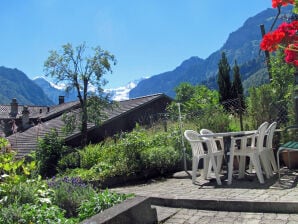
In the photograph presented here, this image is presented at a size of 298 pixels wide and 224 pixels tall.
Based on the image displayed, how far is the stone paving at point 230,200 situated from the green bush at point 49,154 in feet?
15.1

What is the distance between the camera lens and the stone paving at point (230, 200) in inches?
150

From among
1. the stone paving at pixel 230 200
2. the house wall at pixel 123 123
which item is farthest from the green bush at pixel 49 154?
the house wall at pixel 123 123

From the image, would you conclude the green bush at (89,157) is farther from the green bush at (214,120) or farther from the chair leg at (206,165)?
the chair leg at (206,165)

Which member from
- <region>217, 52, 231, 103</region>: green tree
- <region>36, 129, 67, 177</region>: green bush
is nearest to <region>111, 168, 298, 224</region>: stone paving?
<region>36, 129, 67, 177</region>: green bush

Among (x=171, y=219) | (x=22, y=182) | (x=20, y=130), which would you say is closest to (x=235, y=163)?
(x=171, y=219)

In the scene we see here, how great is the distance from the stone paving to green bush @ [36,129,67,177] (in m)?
4.61

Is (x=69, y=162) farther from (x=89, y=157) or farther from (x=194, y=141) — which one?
(x=194, y=141)

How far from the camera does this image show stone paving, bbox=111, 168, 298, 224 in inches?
150

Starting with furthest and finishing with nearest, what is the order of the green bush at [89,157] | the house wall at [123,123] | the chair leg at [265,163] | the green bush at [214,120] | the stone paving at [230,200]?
the house wall at [123,123] < the green bush at [89,157] < the green bush at [214,120] < the chair leg at [265,163] < the stone paving at [230,200]

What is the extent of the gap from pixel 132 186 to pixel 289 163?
8.97 feet

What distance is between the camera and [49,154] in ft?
32.0

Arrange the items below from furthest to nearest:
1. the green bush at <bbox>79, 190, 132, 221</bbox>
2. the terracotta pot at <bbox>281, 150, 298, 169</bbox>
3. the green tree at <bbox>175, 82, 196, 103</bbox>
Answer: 1. the green tree at <bbox>175, 82, 196, 103</bbox>
2. the terracotta pot at <bbox>281, 150, 298, 169</bbox>
3. the green bush at <bbox>79, 190, 132, 221</bbox>

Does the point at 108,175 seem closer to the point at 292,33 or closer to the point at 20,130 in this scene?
the point at 292,33

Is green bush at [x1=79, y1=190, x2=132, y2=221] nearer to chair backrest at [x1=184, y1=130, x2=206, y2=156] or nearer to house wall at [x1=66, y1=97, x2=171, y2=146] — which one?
chair backrest at [x1=184, y1=130, x2=206, y2=156]
